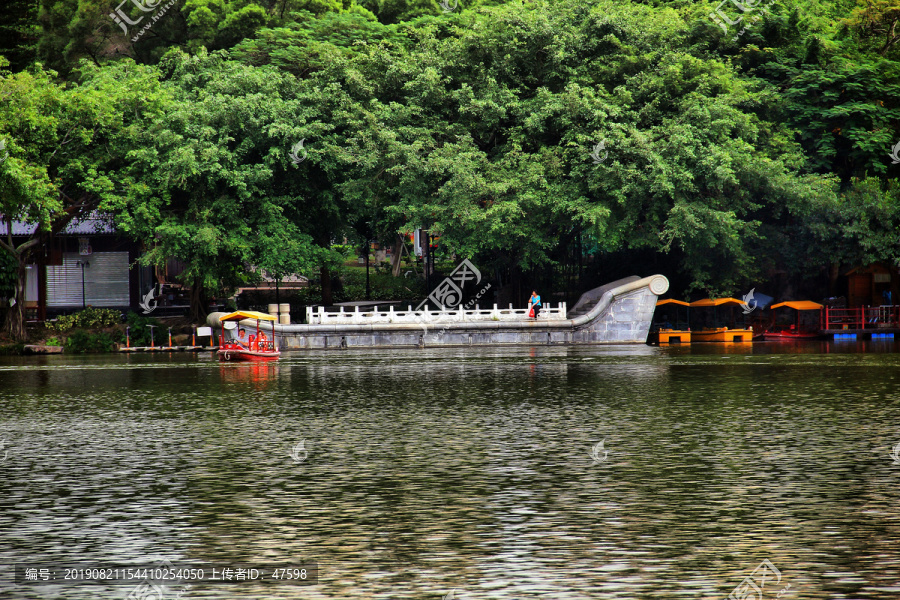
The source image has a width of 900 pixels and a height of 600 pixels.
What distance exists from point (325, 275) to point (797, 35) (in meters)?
26.3

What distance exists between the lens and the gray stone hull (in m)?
44.2

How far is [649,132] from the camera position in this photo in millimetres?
44438

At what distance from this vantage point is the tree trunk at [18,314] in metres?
47.0

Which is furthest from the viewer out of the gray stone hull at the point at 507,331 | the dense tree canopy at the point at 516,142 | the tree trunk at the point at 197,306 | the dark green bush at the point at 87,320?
the tree trunk at the point at 197,306

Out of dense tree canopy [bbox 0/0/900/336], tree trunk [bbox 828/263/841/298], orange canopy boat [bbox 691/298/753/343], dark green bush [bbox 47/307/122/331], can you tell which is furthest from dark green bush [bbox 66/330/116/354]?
tree trunk [bbox 828/263/841/298]

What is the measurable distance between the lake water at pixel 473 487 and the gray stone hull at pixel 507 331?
17.0m

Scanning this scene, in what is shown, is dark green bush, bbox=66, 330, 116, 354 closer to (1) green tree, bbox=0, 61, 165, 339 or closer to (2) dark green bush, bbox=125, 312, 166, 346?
(2) dark green bush, bbox=125, 312, 166, 346

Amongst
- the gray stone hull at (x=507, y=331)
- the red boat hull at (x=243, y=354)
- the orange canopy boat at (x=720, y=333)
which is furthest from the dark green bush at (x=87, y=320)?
the orange canopy boat at (x=720, y=333)

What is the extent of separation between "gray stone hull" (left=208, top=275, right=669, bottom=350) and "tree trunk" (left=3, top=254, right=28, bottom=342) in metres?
12.7

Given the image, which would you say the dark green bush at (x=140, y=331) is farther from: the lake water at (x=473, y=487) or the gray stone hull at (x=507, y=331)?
the lake water at (x=473, y=487)

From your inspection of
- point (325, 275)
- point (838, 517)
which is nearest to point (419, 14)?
point (325, 275)

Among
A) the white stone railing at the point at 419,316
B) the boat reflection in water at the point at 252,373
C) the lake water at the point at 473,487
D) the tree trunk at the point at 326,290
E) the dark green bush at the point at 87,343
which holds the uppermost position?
the tree trunk at the point at 326,290

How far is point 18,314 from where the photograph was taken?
4738 centimetres

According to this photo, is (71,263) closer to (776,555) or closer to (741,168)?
(741,168)
